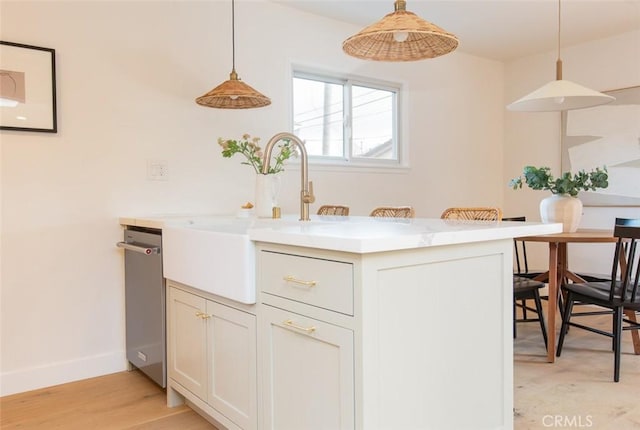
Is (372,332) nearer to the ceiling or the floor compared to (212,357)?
nearer to the ceiling

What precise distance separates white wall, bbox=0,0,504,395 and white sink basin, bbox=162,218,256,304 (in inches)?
30.7

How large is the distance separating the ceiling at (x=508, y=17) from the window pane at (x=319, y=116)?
0.53 m

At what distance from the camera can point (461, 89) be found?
4496mm

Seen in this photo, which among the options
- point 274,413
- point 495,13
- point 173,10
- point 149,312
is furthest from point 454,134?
point 274,413

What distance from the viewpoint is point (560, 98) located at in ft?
8.95

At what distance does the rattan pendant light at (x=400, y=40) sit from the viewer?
1687mm

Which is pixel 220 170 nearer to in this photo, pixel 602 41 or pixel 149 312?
pixel 149 312

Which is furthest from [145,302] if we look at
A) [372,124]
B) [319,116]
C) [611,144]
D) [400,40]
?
[611,144]

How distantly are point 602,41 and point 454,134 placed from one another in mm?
1441

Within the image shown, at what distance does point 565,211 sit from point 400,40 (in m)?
1.81

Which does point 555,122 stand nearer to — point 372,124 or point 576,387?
point 372,124

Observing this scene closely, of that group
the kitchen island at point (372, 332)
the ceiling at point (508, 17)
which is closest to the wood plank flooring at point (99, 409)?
the kitchen island at point (372, 332)

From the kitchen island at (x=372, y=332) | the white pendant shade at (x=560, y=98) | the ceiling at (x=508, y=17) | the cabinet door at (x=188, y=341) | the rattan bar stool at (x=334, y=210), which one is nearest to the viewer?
the kitchen island at (x=372, y=332)

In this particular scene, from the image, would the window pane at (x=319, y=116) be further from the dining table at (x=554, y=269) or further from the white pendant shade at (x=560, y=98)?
the dining table at (x=554, y=269)
